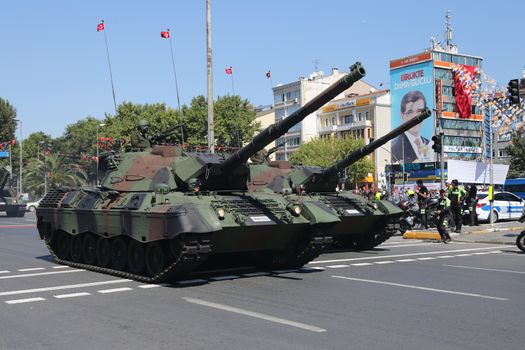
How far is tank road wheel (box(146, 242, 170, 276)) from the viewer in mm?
10995

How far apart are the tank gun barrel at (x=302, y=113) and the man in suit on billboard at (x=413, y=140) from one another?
58.6m

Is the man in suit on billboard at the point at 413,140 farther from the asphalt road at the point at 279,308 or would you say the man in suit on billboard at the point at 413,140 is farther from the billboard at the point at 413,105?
the asphalt road at the point at 279,308

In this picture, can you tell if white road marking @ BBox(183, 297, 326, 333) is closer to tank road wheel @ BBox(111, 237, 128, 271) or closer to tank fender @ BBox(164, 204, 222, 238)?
tank fender @ BBox(164, 204, 222, 238)

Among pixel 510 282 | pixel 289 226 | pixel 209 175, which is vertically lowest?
pixel 510 282

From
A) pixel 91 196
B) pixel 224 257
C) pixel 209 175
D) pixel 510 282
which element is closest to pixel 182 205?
pixel 209 175

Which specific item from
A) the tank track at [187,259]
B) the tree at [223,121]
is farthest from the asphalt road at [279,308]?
the tree at [223,121]

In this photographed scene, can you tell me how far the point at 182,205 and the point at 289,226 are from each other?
6.86ft

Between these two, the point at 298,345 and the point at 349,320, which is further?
the point at 349,320

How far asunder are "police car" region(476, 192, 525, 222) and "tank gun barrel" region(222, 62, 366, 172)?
17.2 meters

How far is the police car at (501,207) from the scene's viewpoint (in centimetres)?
2619

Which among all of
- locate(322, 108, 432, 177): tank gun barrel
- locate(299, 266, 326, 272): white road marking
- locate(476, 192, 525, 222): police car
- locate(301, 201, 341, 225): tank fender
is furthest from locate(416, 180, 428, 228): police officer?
locate(301, 201, 341, 225): tank fender

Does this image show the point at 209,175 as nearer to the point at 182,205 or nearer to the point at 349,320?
the point at 182,205

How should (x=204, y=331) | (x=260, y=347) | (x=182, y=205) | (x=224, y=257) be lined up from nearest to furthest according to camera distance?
(x=260, y=347)
(x=204, y=331)
(x=182, y=205)
(x=224, y=257)

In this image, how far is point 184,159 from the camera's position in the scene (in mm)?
12789
